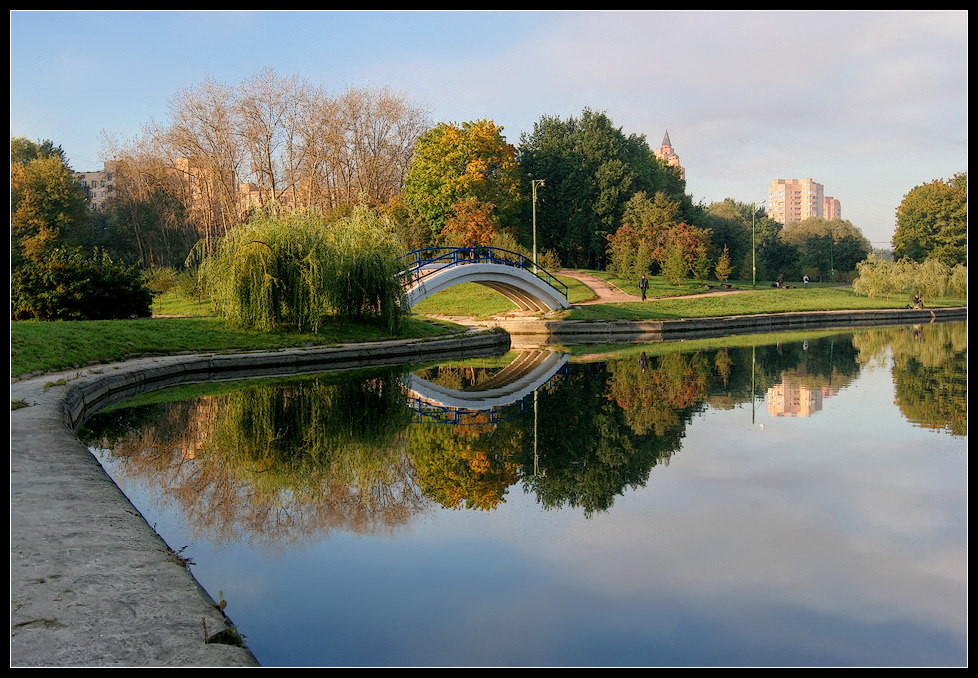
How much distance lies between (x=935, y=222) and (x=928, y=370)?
173 ft

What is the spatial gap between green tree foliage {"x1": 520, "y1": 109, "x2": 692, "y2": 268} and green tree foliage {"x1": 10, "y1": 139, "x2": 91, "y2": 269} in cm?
3039

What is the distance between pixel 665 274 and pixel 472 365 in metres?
27.2

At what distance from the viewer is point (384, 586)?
5.46 m

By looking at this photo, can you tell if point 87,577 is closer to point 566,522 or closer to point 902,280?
point 566,522

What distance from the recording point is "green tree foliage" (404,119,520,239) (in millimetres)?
49094

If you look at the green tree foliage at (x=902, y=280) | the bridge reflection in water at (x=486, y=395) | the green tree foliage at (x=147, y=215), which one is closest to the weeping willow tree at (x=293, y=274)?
the bridge reflection in water at (x=486, y=395)

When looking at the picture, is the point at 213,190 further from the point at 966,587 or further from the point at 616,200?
the point at 966,587

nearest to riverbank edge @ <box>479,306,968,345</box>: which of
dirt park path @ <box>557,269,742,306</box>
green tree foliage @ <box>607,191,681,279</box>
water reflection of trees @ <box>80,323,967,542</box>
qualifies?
dirt park path @ <box>557,269,742,306</box>

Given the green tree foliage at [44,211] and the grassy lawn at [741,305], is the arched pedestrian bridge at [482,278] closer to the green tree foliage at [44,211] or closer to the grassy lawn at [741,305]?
the grassy lawn at [741,305]

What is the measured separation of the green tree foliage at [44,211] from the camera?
49375 mm

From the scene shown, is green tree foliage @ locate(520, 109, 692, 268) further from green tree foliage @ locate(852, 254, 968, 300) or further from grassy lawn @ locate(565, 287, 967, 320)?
green tree foliage @ locate(852, 254, 968, 300)

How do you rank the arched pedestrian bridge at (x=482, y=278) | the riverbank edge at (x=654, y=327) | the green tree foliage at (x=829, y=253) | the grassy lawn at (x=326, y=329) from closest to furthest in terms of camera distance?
the grassy lawn at (x=326, y=329) → the arched pedestrian bridge at (x=482, y=278) → the riverbank edge at (x=654, y=327) → the green tree foliage at (x=829, y=253)

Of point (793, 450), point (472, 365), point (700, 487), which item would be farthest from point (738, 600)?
point (472, 365)

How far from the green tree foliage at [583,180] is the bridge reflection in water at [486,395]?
3688cm
